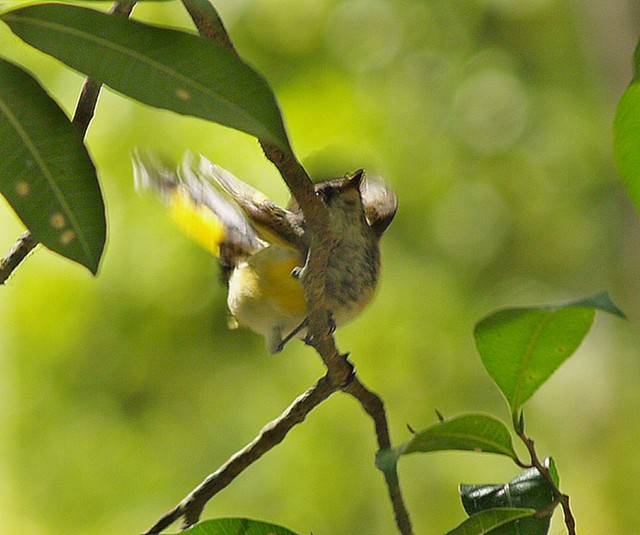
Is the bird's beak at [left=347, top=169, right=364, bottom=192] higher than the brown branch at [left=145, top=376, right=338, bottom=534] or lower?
higher

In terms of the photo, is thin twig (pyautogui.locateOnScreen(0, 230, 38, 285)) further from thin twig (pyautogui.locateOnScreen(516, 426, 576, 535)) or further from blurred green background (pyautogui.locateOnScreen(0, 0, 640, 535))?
blurred green background (pyautogui.locateOnScreen(0, 0, 640, 535))

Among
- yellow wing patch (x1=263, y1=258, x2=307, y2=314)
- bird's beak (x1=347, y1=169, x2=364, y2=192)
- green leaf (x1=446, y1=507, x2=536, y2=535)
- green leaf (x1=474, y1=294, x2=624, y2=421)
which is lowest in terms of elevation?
green leaf (x1=446, y1=507, x2=536, y2=535)

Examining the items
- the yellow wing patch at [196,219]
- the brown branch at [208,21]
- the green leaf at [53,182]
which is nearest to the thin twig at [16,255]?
the green leaf at [53,182]

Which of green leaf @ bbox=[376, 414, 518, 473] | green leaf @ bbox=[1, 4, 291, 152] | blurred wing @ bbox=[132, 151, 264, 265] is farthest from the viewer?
blurred wing @ bbox=[132, 151, 264, 265]

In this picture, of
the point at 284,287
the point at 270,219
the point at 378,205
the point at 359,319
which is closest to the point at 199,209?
the point at 284,287

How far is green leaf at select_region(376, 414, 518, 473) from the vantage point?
0.61 meters

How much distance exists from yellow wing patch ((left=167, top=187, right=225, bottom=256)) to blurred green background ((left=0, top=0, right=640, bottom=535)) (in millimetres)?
1109

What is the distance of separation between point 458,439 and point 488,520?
60 mm

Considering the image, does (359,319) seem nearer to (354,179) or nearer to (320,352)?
(354,179)

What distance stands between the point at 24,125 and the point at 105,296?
97.2 inches

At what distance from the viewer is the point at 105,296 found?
2.95m

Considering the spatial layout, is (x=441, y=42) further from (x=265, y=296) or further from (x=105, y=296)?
(x=265, y=296)

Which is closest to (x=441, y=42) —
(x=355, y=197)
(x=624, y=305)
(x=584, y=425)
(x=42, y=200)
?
(x=624, y=305)

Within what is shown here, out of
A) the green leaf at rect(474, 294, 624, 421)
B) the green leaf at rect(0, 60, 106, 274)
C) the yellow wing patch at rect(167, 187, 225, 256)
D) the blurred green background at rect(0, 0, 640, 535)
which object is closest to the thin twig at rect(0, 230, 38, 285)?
the green leaf at rect(0, 60, 106, 274)
